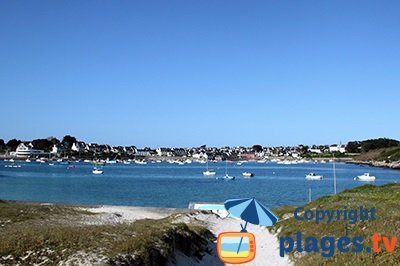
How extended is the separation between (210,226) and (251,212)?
1944 cm

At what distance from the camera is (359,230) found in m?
20.1

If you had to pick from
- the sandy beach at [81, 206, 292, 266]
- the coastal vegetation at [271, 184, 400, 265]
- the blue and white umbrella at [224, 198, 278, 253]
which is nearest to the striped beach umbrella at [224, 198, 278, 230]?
the blue and white umbrella at [224, 198, 278, 253]

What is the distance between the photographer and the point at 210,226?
33.5 meters

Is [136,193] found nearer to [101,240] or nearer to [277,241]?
[277,241]

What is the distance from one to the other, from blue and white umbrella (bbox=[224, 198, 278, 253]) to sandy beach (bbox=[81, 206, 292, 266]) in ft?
16.3

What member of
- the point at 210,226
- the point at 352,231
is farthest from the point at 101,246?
the point at 210,226

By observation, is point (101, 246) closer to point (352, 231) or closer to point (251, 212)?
point (251, 212)

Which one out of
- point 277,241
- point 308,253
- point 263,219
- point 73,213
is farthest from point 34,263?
point 73,213

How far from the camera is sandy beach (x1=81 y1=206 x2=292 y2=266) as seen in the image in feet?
67.8

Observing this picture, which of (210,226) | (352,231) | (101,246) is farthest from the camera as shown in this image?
(210,226)

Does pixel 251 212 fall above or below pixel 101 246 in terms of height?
above

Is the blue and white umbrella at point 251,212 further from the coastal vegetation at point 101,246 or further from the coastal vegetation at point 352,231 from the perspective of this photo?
the coastal vegetation at point 101,246

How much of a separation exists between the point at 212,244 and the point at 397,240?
10.7 m

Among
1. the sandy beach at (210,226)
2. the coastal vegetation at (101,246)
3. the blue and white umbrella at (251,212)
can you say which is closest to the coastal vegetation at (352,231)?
the sandy beach at (210,226)
